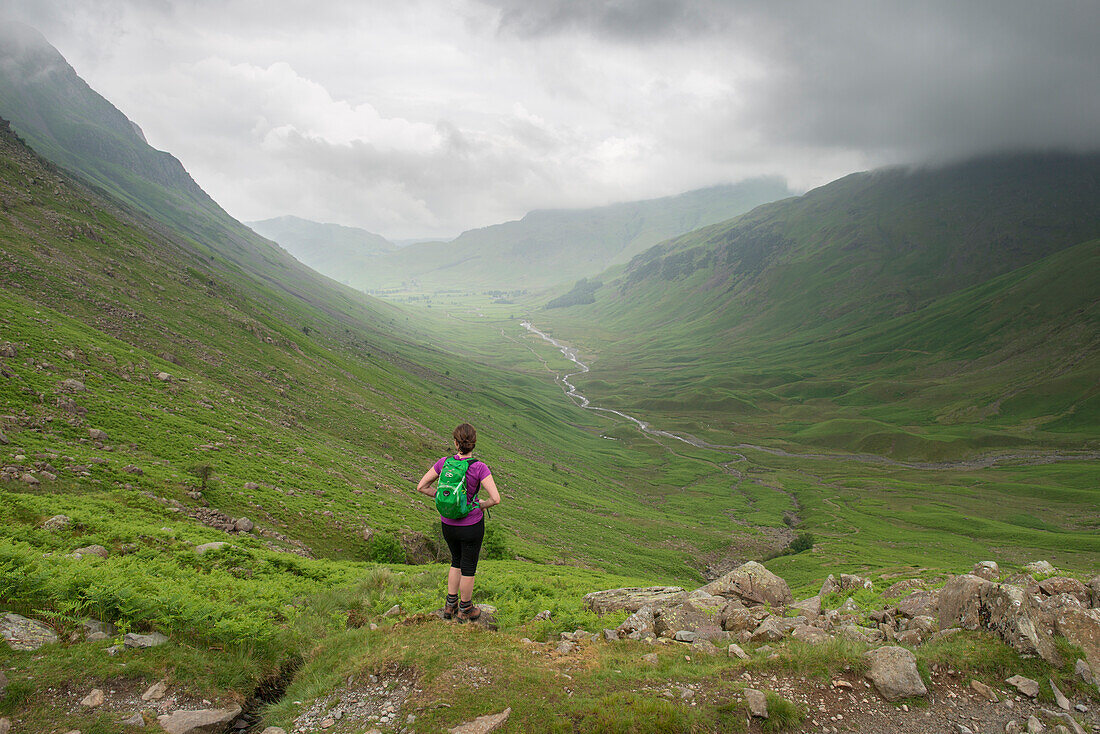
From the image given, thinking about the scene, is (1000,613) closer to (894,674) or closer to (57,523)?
(894,674)

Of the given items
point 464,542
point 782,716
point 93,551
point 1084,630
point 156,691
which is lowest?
point 93,551

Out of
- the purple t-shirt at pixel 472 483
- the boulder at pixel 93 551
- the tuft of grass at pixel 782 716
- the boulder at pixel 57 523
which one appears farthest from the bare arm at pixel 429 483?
the boulder at pixel 57 523

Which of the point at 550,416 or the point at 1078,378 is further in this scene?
the point at 1078,378

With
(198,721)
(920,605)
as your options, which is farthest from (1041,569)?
(198,721)

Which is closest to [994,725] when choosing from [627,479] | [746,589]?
[746,589]

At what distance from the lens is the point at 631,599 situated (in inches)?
774

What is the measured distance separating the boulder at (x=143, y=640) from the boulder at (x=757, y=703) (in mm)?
12561

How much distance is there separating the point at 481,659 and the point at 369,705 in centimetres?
251

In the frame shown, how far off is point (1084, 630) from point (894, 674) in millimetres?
5200

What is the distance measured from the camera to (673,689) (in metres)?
10.8

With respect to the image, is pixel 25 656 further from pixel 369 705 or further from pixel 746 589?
pixel 746 589

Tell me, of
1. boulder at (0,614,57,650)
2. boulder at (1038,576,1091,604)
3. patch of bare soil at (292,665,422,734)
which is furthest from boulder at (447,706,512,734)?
boulder at (1038,576,1091,604)

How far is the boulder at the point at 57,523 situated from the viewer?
14.8 m

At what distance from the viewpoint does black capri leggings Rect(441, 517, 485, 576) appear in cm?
1284
